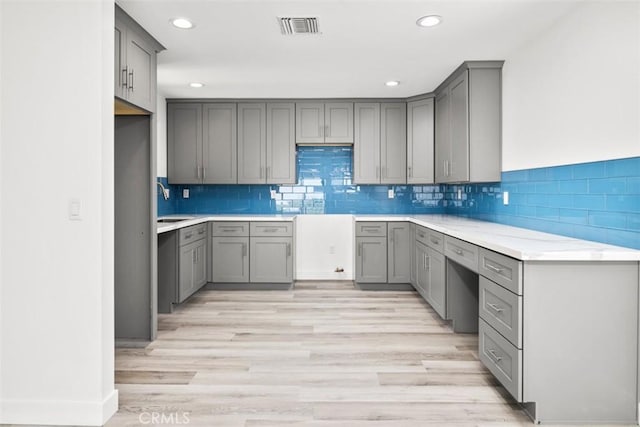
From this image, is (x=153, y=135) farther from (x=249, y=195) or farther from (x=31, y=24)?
(x=249, y=195)

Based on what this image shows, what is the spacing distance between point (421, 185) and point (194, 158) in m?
2.98

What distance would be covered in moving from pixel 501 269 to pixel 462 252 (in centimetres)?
78

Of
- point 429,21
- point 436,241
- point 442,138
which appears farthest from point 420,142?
point 429,21

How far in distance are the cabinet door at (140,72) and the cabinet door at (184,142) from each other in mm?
2044

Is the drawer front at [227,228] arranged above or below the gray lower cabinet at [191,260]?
above

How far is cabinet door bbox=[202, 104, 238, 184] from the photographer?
5.43 meters

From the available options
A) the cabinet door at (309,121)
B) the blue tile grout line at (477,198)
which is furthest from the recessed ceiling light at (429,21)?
the cabinet door at (309,121)

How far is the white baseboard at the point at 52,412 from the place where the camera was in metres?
2.16

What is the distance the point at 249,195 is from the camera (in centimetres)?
581

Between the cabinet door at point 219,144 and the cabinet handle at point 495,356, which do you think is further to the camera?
the cabinet door at point 219,144

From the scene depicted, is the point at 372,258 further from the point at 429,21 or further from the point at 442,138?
the point at 429,21

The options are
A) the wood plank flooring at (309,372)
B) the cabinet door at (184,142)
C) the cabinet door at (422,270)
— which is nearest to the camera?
the wood plank flooring at (309,372)

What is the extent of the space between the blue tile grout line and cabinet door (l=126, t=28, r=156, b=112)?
225 cm

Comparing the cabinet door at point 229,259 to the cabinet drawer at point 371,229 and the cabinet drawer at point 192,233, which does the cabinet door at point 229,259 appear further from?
the cabinet drawer at point 371,229
